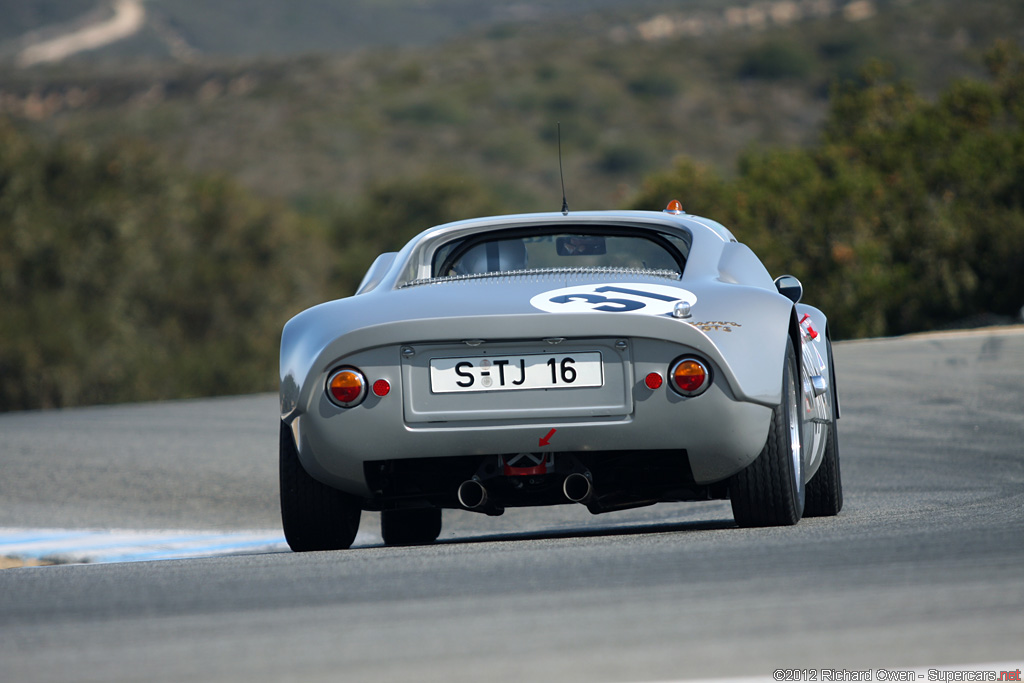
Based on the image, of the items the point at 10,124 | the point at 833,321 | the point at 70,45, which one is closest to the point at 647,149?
the point at 10,124

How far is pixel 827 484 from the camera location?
6.45 metres

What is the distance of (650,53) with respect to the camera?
343ft

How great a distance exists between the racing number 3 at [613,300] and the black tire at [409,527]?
2273 mm

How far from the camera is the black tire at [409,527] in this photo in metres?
7.32

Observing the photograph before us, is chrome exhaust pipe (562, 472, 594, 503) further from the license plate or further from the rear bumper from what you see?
the license plate

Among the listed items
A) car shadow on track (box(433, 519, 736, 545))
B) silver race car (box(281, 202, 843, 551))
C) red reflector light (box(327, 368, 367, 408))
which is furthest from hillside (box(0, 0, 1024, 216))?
red reflector light (box(327, 368, 367, 408))

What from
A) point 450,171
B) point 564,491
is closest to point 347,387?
point 564,491

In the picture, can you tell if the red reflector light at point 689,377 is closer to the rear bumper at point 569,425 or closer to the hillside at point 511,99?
the rear bumper at point 569,425

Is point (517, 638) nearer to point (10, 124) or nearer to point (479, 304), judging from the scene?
point (479, 304)

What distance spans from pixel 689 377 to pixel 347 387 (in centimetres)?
118

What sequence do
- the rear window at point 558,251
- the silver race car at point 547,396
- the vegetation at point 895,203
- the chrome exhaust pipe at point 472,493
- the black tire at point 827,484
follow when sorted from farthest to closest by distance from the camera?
the vegetation at point 895,203, the black tire at point 827,484, the rear window at point 558,251, the chrome exhaust pipe at point 472,493, the silver race car at point 547,396

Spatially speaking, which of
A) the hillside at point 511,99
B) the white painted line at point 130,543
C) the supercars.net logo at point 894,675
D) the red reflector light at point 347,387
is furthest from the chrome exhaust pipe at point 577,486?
the hillside at point 511,99

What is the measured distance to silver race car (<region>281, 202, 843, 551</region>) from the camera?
5098mm

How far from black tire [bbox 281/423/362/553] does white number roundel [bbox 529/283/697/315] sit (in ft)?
3.74
